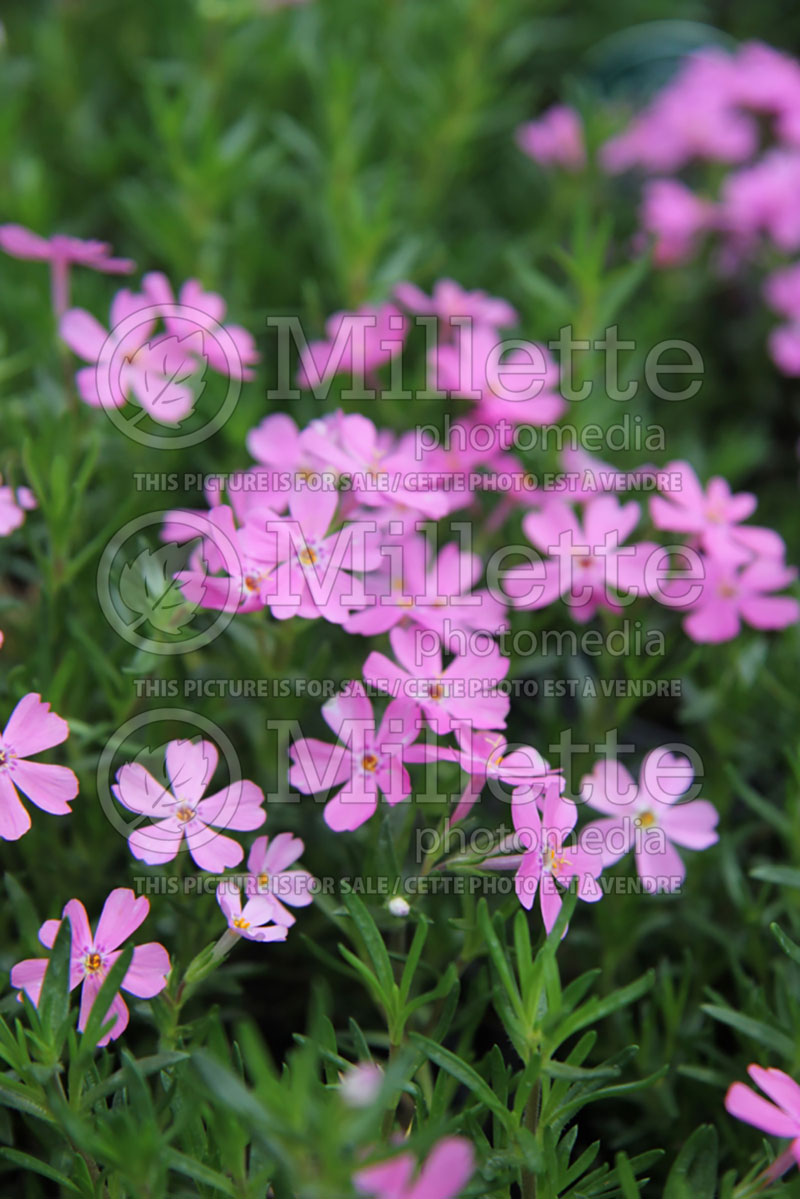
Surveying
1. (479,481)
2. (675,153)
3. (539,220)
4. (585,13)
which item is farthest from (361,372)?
(585,13)

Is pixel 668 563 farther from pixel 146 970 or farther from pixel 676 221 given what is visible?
pixel 676 221

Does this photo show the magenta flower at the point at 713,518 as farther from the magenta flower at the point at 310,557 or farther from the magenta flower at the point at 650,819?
the magenta flower at the point at 310,557

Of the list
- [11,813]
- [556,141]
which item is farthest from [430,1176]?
[556,141]

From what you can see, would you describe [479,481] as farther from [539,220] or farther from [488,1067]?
[539,220]

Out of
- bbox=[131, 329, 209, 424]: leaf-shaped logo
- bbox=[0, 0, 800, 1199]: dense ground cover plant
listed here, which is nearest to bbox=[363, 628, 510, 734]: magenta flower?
bbox=[0, 0, 800, 1199]: dense ground cover plant

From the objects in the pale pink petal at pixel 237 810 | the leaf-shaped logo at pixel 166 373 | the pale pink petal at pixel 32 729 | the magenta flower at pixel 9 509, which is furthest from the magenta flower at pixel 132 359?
the pale pink petal at pixel 237 810
